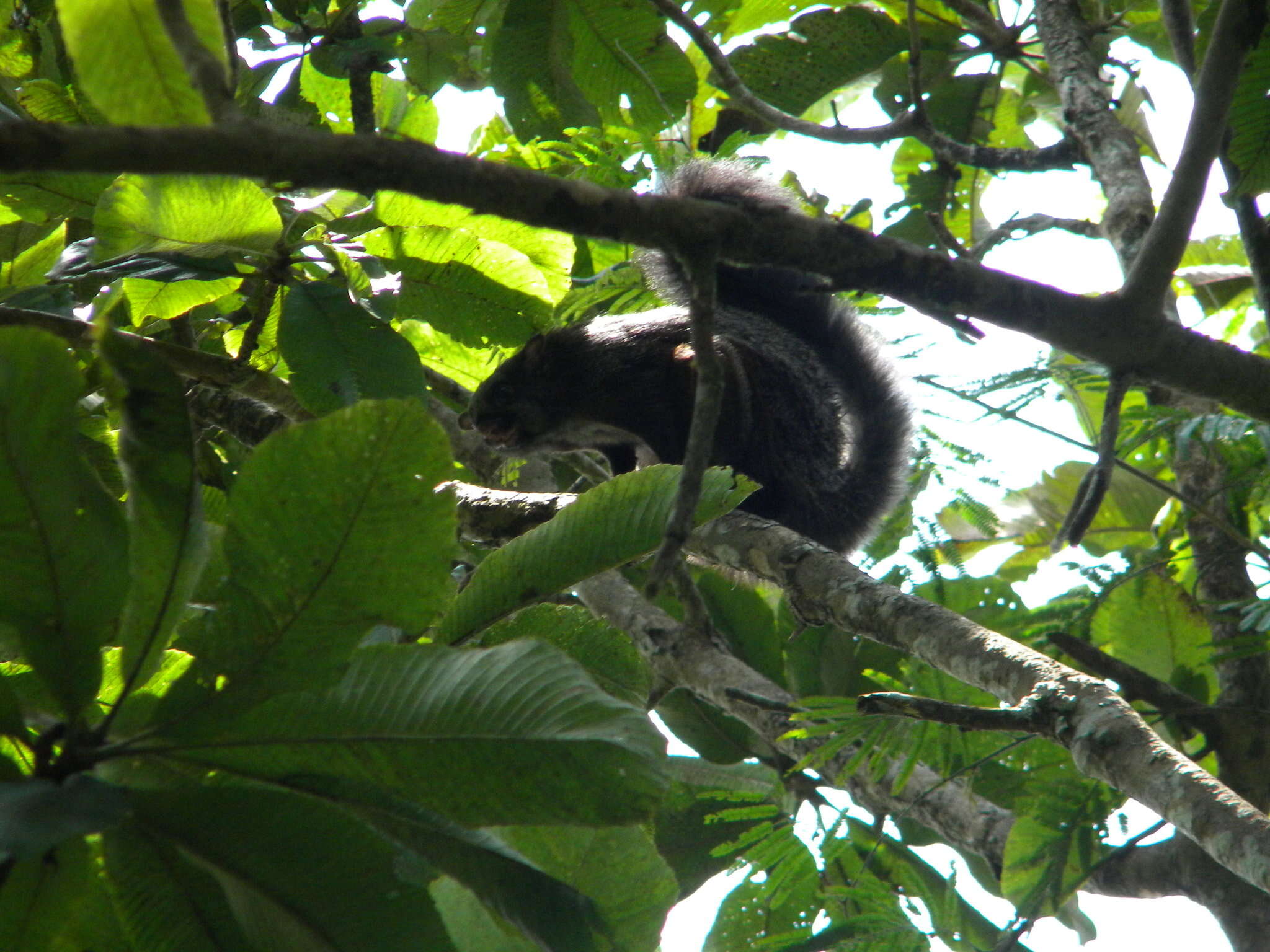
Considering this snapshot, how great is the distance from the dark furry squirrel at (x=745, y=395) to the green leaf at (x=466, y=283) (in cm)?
100

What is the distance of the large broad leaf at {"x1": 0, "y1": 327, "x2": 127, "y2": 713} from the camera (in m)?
0.87

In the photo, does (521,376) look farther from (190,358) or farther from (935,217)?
(935,217)

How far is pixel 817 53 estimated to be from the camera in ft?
10.0

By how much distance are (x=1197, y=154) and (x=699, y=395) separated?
709 mm

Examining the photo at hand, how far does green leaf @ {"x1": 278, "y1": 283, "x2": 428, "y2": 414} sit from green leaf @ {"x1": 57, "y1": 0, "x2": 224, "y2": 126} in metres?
1.06

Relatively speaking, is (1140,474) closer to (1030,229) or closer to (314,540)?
(1030,229)

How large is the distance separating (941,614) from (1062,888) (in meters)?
0.79

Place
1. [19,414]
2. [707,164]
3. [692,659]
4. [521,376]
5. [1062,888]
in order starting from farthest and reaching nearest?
[521,376], [707,164], [692,659], [1062,888], [19,414]

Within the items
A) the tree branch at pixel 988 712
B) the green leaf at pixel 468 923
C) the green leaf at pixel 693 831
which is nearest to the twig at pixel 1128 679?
the tree branch at pixel 988 712

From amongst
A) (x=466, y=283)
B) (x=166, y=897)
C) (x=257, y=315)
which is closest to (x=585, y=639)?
(x=166, y=897)

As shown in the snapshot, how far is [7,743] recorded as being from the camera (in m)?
1.10

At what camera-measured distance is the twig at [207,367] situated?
1805mm

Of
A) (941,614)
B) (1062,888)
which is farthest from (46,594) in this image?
(1062,888)

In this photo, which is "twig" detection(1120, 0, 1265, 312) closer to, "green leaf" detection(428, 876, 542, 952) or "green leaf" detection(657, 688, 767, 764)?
"green leaf" detection(428, 876, 542, 952)
